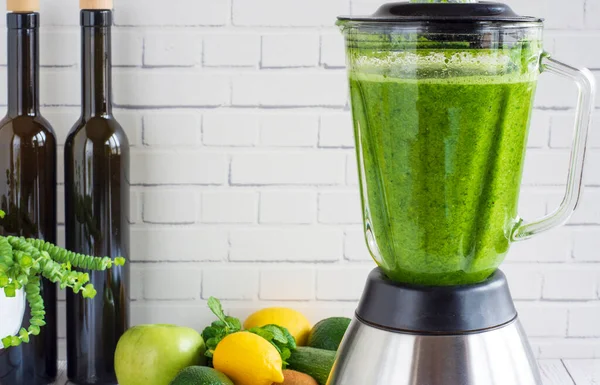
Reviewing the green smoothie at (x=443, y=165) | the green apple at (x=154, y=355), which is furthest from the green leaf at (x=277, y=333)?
the green smoothie at (x=443, y=165)

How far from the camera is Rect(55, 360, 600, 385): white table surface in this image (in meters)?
1.34

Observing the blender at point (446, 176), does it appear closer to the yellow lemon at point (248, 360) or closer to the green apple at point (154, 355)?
the yellow lemon at point (248, 360)

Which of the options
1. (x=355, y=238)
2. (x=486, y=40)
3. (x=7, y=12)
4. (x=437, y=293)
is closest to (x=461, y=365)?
(x=437, y=293)

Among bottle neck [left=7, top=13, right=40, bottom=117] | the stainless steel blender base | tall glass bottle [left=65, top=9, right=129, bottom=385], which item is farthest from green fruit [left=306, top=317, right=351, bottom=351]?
bottle neck [left=7, top=13, right=40, bottom=117]

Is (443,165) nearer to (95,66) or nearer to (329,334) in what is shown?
(329,334)

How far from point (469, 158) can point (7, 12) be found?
0.79m

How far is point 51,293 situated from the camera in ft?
4.10

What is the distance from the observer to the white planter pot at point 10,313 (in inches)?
41.1

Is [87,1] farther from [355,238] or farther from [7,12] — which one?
[355,238]

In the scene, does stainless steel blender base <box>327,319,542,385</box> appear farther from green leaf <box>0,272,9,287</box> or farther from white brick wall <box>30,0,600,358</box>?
white brick wall <box>30,0,600,358</box>

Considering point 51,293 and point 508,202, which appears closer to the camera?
point 508,202

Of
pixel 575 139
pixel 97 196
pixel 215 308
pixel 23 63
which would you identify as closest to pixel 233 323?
pixel 215 308

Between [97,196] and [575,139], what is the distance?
69 centimetres

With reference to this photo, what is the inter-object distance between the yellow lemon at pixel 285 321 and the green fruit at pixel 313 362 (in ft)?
0.29
